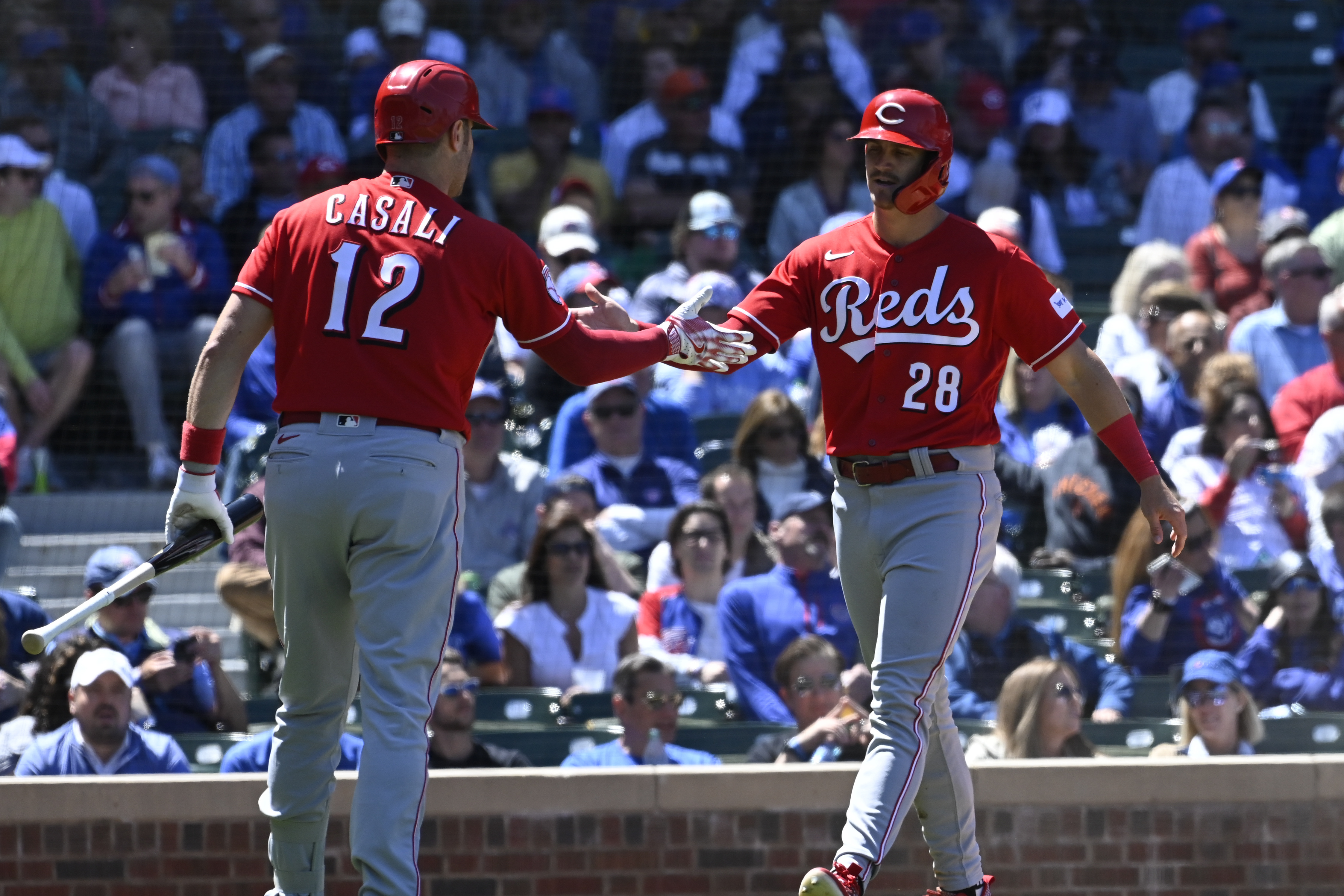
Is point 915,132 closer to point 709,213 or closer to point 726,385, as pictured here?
point 726,385

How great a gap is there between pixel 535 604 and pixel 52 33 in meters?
5.24

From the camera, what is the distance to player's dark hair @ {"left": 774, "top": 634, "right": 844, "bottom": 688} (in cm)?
572

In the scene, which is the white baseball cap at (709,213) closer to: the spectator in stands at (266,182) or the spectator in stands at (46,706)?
the spectator in stands at (266,182)

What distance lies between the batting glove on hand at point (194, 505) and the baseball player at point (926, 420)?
133 centimetres

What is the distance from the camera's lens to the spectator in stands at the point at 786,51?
10055 mm

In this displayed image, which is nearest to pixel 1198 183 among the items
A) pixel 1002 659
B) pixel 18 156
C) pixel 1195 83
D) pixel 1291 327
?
pixel 1195 83

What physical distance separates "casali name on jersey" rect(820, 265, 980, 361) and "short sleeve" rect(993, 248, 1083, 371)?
73 millimetres

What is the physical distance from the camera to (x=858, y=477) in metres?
3.92

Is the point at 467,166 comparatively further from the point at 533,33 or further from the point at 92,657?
the point at 533,33

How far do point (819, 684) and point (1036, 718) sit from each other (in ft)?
2.28

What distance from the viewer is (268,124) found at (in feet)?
30.1

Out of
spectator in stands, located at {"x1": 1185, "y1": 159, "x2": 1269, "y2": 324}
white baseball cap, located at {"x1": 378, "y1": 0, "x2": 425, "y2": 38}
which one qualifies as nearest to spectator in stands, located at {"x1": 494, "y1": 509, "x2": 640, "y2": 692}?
spectator in stands, located at {"x1": 1185, "y1": 159, "x2": 1269, "y2": 324}

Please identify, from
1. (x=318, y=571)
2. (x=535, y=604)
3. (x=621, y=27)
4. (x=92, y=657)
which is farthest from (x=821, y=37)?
(x=318, y=571)

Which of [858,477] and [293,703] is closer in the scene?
[293,703]
